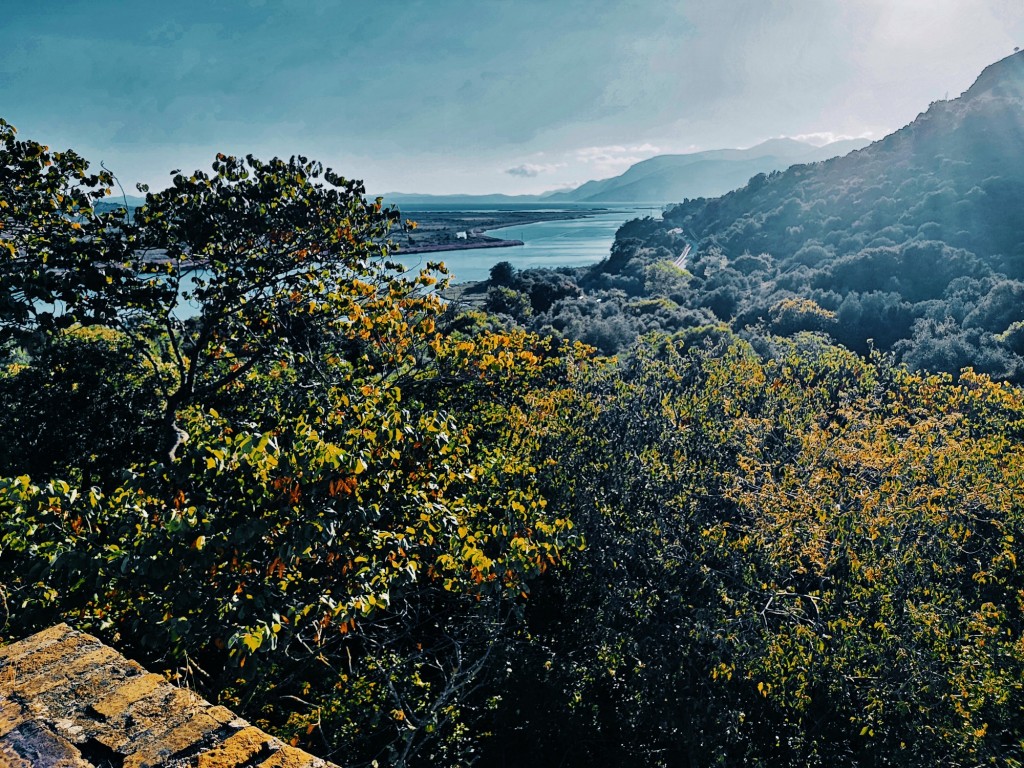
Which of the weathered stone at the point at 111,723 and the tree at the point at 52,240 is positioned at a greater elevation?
the tree at the point at 52,240

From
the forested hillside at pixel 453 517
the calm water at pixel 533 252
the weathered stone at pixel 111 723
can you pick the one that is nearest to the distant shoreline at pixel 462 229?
the calm water at pixel 533 252

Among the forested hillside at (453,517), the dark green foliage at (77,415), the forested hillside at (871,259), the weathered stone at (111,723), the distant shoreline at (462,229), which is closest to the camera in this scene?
the weathered stone at (111,723)

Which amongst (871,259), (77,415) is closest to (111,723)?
(77,415)

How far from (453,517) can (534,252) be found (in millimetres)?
72250

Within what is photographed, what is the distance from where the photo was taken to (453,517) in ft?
16.4

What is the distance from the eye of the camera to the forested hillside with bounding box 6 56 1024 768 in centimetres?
445

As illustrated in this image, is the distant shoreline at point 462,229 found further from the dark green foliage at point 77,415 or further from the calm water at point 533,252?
the dark green foliage at point 77,415

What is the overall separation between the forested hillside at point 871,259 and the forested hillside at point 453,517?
1475cm

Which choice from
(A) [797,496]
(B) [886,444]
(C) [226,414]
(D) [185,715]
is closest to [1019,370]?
(B) [886,444]

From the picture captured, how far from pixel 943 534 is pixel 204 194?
11.3 meters

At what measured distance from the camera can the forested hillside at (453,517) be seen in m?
4.45

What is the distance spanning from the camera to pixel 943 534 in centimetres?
785

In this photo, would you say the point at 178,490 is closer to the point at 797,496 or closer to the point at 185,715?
the point at 185,715

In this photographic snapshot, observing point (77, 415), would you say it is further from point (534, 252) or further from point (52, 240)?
point (534, 252)
